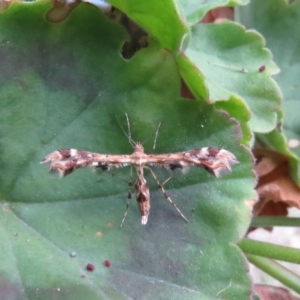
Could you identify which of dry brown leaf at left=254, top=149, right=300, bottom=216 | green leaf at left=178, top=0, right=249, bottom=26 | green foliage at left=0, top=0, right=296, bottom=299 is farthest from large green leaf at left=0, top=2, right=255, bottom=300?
dry brown leaf at left=254, top=149, right=300, bottom=216

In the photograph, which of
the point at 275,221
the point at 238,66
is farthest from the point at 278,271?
the point at 238,66

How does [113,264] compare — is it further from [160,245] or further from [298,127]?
[298,127]

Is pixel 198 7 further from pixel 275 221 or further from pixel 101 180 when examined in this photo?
pixel 275 221

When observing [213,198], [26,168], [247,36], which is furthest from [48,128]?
[247,36]

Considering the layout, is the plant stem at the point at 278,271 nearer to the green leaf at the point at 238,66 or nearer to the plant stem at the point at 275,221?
the plant stem at the point at 275,221

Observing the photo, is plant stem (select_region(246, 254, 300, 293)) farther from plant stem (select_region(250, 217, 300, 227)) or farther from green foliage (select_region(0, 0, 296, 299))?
green foliage (select_region(0, 0, 296, 299))

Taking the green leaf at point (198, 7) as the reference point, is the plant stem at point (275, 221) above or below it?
below

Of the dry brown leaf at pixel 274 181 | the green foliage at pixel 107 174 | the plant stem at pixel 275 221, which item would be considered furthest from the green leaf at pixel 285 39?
the green foliage at pixel 107 174
